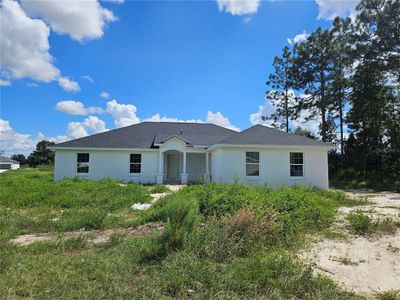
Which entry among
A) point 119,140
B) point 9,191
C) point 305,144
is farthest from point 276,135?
point 9,191

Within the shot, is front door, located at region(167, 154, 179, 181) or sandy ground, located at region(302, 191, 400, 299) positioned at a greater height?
front door, located at region(167, 154, 179, 181)

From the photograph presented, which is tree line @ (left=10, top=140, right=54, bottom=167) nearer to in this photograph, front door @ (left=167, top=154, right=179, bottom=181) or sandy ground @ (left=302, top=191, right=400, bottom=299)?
front door @ (left=167, top=154, right=179, bottom=181)

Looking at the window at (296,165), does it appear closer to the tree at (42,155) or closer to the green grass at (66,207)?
the green grass at (66,207)

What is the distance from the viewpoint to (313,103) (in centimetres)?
3070

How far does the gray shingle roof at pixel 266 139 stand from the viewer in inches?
668

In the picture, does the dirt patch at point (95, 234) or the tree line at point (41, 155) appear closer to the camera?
the dirt patch at point (95, 234)

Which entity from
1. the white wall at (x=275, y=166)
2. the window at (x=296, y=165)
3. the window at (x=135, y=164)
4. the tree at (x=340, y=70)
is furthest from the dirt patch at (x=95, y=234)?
the tree at (x=340, y=70)

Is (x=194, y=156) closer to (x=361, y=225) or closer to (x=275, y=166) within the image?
(x=275, y=166)

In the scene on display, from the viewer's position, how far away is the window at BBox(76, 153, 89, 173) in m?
20.3

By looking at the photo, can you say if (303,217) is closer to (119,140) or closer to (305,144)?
(305,144)

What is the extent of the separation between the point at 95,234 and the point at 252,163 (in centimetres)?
1176

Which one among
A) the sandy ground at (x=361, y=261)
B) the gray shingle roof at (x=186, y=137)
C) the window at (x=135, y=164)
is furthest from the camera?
the window at (x=135, y=164)

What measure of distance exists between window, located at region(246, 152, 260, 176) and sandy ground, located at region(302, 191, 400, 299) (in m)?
10.3

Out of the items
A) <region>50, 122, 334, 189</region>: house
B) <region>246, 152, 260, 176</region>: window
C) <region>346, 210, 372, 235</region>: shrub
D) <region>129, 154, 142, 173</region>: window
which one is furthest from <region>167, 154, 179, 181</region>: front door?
<region>346, 210, 372, 235</region>: shrub
